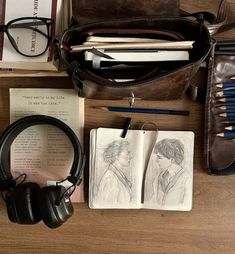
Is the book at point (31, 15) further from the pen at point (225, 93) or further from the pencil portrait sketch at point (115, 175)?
the pen at point (225, 93)

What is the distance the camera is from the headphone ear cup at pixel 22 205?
2.67 ft

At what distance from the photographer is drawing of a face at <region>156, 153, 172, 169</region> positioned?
0.89m

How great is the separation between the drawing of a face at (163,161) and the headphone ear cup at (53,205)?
0.68ft

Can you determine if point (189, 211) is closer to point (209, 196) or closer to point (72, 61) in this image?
point (209, 196)

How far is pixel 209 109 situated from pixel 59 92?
1.06 ft

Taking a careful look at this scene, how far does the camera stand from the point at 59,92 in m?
0.90

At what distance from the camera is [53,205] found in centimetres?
80

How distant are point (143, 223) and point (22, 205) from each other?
10.3 inches

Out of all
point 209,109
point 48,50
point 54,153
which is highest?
point 48,50

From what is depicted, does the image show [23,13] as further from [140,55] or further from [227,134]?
[227,134]

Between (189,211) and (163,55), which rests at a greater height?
(163,55)

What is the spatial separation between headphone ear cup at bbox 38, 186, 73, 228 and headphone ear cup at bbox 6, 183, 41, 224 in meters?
0.02

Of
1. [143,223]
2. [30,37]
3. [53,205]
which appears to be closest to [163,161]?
→ [143,223]

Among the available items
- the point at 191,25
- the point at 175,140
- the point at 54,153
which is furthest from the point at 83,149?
the point at 191,25
